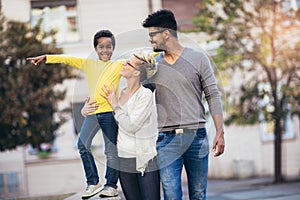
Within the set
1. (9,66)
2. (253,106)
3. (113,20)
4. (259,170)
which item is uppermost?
(113,20)

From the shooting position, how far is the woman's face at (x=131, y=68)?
4.75 meters

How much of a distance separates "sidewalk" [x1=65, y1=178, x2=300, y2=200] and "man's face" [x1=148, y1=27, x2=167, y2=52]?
7495 millimetres

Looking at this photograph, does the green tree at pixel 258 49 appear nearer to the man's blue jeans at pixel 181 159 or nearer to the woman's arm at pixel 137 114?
the man's blue jeans at pixel 181 159

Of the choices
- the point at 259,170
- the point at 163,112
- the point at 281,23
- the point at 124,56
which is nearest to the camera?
the point at 163,112

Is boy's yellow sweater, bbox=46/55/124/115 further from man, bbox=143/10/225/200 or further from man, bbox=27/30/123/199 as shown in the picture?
man, bbox=143/10/225/200

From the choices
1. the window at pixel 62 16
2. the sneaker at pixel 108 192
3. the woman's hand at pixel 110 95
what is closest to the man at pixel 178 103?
the woman's hand at pixel 110 95

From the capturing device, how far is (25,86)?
14164mm

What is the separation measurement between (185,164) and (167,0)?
1536 cm

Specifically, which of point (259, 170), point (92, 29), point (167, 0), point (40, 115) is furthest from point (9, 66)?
point (259, 170)

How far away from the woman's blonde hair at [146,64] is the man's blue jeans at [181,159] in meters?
0.46

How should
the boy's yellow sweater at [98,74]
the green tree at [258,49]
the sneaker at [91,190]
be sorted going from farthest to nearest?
the green tree at [258,49] → the sneaker at [91,190] → the boy's yellow sweater at [98,74]

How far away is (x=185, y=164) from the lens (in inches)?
195

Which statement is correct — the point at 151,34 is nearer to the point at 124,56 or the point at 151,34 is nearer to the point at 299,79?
the point at 124,56

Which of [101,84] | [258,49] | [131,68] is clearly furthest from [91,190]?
[258,49]
